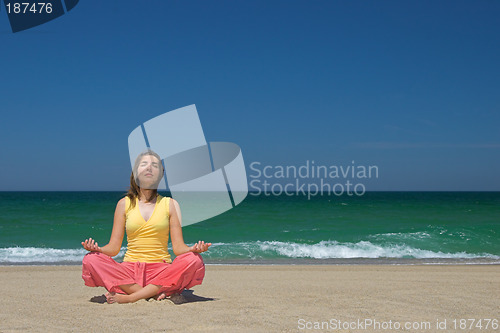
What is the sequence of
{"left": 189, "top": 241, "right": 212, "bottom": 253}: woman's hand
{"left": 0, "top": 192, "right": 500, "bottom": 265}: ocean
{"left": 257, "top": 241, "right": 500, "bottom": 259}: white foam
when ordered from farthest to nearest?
{"left": 257, "top": 241, "right": 500, "bottom": 259}: white foam, {"left": 0, "top": 192, "right": 500, "bottom": 265}: ocean, {"left": 189, "top": 241, "right": 212, "bottom": 253}: woman's hand

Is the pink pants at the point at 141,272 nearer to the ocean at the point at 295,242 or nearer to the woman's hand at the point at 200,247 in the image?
the woman's hand at the point at 200,247

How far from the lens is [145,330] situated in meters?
3.78

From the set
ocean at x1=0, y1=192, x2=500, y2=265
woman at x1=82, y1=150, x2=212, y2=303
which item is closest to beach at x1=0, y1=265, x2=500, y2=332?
woman at x1=82, y1=150, x2=212, y2=303

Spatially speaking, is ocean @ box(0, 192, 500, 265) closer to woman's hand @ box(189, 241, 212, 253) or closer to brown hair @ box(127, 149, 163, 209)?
brown hair @ box(127, 149, 163, 209)

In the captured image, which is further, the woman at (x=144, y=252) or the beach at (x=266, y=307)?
the woman at (x=144, y=252)

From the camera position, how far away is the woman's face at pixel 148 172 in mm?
4715

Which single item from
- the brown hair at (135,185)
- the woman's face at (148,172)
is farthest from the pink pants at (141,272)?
the woman's face at (148,172)

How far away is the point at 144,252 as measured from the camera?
4.78 meters

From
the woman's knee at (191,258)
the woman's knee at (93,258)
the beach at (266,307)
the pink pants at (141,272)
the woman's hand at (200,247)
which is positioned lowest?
the beach at (266,307)

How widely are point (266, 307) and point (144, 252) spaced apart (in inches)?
53.6

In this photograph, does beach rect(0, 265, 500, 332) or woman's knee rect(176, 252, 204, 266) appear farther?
woman's knee rect(176, 252, 204, 266)

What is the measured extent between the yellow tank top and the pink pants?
0.31 ft

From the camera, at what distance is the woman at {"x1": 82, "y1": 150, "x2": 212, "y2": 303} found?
184 inches

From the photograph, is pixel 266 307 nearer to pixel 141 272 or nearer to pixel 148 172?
pixel 141 272
